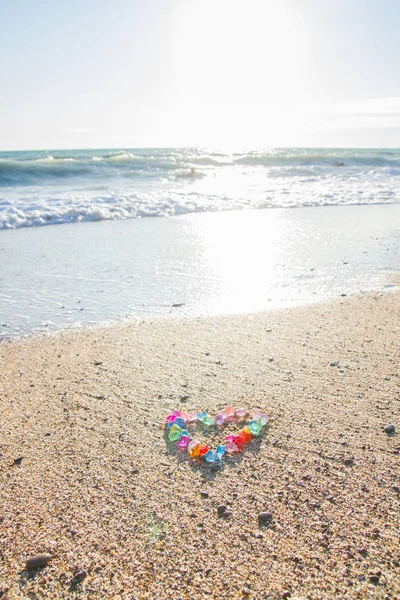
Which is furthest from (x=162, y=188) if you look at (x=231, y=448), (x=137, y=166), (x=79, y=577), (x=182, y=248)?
(x=79, y=577)

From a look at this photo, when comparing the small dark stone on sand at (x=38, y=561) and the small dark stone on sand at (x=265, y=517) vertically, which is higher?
the small dark stone on sand at (x=265, y=517)

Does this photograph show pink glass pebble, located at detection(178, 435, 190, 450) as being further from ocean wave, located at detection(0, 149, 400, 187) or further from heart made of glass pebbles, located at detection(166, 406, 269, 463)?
ocean wave, located at detection(0, 149, 400, 187)

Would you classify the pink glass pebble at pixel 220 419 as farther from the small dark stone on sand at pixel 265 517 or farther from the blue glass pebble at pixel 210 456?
the small dark stone on sand at pixel 265 517

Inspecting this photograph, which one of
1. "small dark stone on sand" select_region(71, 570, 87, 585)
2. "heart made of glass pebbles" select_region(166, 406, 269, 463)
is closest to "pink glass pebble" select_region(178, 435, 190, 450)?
"heart made of glass pebbles" select_region(166, 406, 269, 463)

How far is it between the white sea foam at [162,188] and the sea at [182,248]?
0.17ft

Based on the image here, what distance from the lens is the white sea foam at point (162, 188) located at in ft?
29.1

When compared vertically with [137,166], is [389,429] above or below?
below

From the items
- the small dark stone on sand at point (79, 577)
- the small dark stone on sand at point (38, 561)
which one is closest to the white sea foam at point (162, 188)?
the small dark stone on sand at point (38, 561)

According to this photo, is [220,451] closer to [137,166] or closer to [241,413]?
[241,413]

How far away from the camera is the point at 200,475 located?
1670mm

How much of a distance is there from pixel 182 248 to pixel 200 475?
167 inches

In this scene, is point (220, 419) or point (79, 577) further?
point (220, 419)

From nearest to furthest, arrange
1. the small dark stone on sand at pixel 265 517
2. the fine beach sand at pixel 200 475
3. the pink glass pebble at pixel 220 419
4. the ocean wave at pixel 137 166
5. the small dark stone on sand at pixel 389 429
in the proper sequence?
1. the fine beach sand at pixel 200 475
2. the small dark stone on sand at pixel 265 517
3. the small dark stone on sand at pixel 389 429
4. the pink glass pebble at pixel 220 419
5. the ocean wave at pixel 137 166

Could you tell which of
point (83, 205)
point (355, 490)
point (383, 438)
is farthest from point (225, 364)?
point (83, 205)
